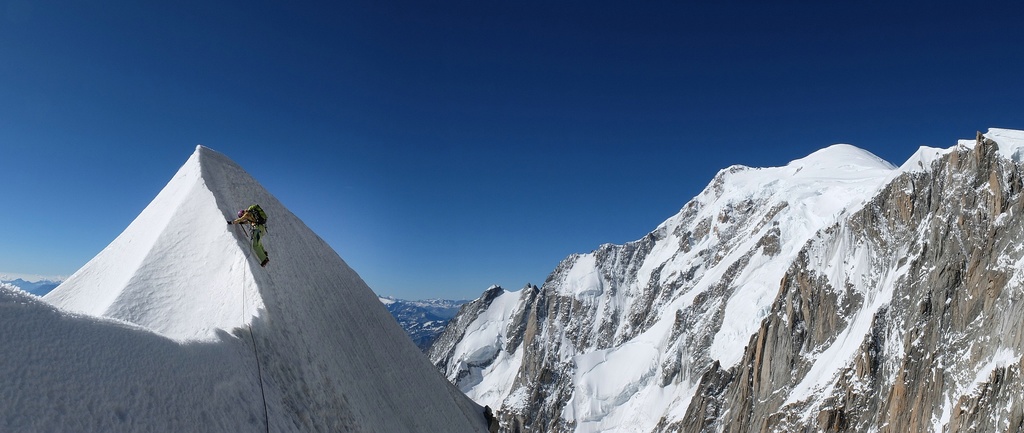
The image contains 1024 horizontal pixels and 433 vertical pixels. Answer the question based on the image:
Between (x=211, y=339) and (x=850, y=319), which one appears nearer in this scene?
(x=211, y=339)

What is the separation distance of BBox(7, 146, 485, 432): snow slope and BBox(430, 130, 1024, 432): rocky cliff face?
78.4m

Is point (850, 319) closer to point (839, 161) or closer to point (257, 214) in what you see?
point (839, 161)

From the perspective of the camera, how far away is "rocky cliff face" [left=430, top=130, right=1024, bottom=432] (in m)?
70.8

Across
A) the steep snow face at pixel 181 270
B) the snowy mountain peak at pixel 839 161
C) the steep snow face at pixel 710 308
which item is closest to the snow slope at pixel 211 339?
the steep snow face at pixel 181 270

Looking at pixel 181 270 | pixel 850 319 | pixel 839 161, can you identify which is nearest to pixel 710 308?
pixel 850 319

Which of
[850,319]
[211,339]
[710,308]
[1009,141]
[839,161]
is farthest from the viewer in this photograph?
[839,161]

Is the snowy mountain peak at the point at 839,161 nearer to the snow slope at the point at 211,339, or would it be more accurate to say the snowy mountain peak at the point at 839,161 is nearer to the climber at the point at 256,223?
the snow slope at the point at 211,339

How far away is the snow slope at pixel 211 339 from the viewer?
17.0 ft

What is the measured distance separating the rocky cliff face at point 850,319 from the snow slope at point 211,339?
7840 centimetres

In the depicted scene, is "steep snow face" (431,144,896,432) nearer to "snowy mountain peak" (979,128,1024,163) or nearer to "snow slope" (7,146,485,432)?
"snowy mountain peak" (979,128,1024,163)

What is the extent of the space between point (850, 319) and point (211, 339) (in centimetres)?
11630

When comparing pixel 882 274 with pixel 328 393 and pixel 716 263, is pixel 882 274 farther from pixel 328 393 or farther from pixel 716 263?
pixel 328 393

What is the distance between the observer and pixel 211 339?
7441mm

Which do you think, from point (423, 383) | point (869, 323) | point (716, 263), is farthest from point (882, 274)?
point (423, 383)
